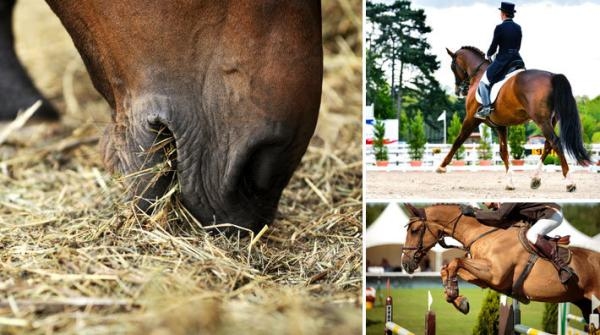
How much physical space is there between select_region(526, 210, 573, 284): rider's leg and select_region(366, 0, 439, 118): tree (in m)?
0.52

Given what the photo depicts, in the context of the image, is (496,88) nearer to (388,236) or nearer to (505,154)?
(505,154)

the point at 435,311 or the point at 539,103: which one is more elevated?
the point at 539,103

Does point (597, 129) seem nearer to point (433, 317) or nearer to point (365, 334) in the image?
point (433, 317)

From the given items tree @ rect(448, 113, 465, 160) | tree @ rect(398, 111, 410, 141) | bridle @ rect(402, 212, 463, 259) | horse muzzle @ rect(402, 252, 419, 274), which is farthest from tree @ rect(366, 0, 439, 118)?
horse muzzle @ rect(402, 252, 419, 274)

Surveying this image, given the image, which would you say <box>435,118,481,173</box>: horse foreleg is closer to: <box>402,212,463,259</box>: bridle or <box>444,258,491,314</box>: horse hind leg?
<box>402,212,463,259</box>: bridle

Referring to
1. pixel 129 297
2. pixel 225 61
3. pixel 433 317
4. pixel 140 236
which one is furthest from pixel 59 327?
pixel 433 317

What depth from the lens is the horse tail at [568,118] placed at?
2494 mm

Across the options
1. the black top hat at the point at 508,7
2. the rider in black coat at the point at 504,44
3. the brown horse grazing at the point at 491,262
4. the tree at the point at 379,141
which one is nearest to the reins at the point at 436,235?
the brown horse grazing at the point at 491,262

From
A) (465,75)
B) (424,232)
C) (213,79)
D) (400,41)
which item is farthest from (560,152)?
(213,79)

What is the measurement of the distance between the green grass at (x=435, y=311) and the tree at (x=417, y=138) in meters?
0.41

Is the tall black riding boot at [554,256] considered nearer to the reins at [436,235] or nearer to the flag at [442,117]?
the reins at [436,235]

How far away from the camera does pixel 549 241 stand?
2.45 meters

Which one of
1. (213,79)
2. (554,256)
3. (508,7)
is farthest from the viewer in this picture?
(508,7)

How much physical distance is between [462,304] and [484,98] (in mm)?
625
